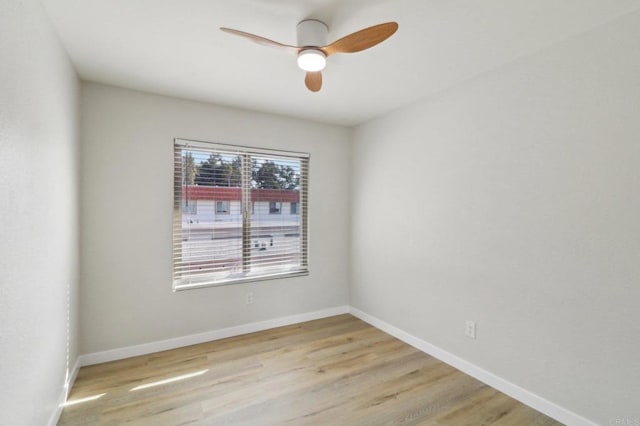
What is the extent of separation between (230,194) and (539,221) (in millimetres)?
2747

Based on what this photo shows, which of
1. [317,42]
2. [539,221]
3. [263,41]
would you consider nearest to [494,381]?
[539,221]

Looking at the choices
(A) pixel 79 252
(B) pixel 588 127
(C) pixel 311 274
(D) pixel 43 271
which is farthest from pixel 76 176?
(B) pixel 588 127

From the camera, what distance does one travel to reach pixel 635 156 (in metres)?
1.63

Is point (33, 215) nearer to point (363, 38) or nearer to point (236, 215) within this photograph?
point (236, 215)

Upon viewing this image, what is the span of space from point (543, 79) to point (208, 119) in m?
2.86

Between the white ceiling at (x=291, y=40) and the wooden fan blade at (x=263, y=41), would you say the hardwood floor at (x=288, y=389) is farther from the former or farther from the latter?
the white ceiling at (x=291, y=40)

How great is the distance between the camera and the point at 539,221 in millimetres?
2031

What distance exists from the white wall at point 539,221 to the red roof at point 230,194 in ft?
4.38

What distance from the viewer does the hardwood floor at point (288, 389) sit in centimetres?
194

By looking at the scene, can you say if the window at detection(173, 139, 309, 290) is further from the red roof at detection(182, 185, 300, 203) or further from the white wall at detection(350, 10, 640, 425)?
the white wall at detection(350, 10, 640, 425)

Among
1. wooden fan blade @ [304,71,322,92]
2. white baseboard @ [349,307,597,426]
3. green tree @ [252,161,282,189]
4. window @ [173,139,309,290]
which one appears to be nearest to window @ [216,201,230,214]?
window @ [173,139,309,290]

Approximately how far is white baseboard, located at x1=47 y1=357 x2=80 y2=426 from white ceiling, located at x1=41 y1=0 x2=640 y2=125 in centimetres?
237

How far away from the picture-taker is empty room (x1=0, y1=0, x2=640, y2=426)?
5.36 ft

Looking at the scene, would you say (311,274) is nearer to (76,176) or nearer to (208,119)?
(208,119)
